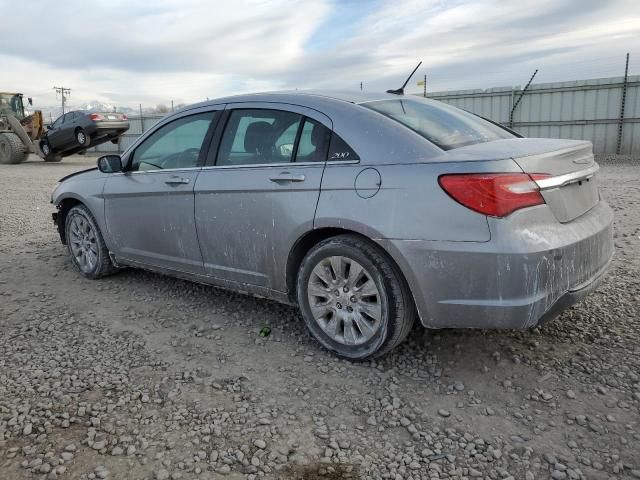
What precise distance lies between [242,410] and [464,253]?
4.48 ft

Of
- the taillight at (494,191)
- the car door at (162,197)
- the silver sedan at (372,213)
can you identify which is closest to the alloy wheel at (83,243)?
the car door at (162,197)

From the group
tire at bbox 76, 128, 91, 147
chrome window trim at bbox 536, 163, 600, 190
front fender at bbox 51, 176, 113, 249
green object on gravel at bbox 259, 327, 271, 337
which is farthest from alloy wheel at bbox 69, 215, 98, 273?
tire at bbox 76, 128, 91, 147

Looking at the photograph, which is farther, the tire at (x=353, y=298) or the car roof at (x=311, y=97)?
the car roof at (x=311, y=97)

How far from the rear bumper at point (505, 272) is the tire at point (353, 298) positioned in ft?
0.40

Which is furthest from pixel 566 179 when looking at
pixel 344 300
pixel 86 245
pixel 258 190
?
pixel 86 245

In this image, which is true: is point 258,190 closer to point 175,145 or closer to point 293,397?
point 175,145

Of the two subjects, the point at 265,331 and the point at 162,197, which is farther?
the point at 162,197

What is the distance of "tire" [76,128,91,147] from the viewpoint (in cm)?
1823

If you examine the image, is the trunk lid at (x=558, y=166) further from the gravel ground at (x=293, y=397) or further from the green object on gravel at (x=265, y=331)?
the green object on gravel at (x=265, y=331)

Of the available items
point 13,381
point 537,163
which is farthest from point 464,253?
point 13,381

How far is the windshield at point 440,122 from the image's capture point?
3050mm

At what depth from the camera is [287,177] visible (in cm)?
323

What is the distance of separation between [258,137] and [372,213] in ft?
3.67

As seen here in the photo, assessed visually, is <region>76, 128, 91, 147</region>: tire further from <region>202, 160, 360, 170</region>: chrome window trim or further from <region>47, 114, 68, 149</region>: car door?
<region>202, 160, 360, 170</region>: chrome window trim
